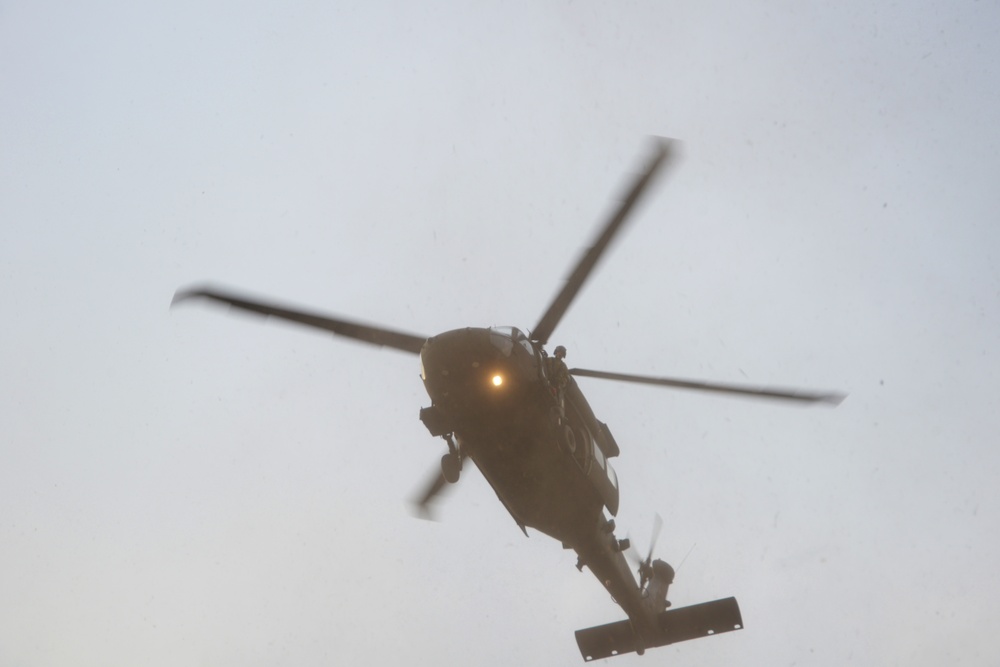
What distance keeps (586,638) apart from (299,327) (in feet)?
22.9

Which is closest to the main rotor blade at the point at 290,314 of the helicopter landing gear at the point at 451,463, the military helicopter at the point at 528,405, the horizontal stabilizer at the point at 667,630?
the military helicopter at the point at 528,405

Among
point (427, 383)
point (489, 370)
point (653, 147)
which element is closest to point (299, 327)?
point (427, 383)

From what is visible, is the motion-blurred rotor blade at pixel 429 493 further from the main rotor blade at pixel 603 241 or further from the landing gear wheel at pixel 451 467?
the main rotor blade at pixel 603 241

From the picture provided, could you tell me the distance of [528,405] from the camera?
32.8 ft

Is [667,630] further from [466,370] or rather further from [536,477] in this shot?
[466,370]

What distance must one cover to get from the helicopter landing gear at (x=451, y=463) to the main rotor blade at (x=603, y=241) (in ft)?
5.82

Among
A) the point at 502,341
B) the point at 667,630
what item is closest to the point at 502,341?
Result: the point at 502,341

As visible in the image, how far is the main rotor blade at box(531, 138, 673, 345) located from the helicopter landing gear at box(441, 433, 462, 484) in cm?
177

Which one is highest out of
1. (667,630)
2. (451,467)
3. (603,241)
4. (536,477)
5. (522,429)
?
(603,241)

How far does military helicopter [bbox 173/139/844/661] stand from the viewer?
9.67m

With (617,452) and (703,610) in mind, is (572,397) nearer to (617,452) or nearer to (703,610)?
(617,452)

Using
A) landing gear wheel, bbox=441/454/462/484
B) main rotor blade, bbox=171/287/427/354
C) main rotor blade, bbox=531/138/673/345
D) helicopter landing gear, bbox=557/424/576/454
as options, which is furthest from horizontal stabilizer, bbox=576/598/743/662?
main rotor blade, bbox=171/287/427/354

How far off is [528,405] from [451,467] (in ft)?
3.82

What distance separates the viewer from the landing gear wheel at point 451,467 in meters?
10.2
